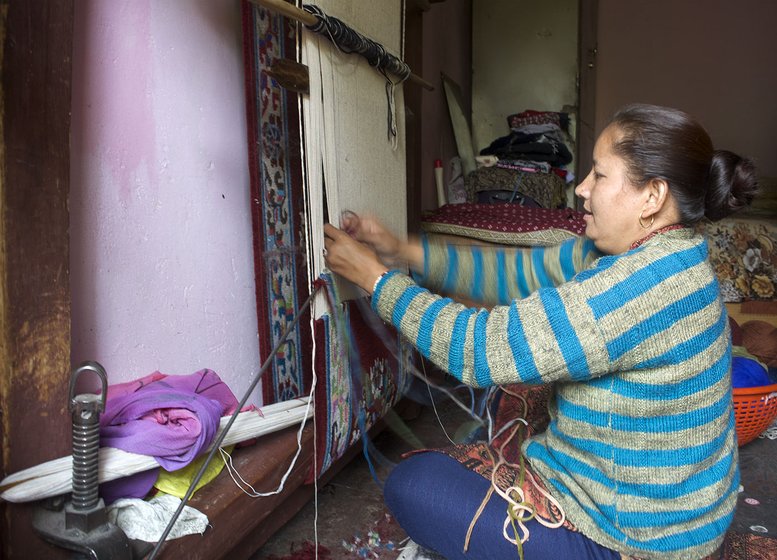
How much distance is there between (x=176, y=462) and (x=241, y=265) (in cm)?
71

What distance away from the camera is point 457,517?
1.41m

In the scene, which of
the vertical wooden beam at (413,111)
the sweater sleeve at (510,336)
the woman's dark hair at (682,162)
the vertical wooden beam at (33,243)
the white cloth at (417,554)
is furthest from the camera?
the vertical wooden beam at (413,111)

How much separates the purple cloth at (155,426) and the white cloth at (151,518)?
0.09ft

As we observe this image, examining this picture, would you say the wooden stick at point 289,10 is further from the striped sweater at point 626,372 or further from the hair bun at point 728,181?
the hair bun at point 728,181

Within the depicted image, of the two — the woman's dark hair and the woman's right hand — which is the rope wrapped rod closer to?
the woman's right hand

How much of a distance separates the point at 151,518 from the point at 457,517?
0.64 meters

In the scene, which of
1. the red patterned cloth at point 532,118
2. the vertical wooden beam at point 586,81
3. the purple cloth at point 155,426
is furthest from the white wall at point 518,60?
the purple cloth at point 155,426

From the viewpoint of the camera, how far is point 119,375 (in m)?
1.39

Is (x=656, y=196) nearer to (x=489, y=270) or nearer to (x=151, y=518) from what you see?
(x=489, y=270)

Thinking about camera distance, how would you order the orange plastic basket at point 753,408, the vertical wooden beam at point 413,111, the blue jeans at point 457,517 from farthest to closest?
the vertical wooden beam at point 413,111, the orange plastic basket at point 753,408, the blue jeans at point 457,517

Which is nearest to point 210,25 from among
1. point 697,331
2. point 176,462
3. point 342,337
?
point 342,337

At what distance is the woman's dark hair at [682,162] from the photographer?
Result: 1.20m

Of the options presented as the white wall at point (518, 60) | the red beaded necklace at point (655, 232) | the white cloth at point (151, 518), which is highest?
the white wall at point (518, 60)

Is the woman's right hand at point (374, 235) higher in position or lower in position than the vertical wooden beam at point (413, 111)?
lower
